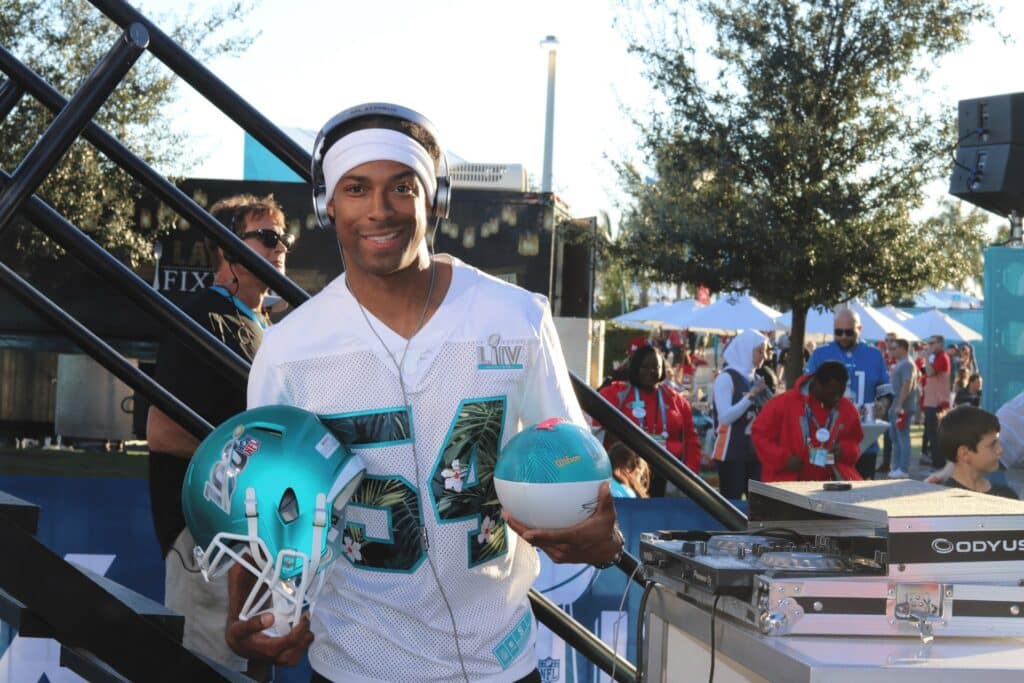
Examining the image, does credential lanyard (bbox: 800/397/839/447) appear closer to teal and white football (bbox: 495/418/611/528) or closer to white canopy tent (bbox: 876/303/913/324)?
teal and white football (bbox: 495/418/611/528)

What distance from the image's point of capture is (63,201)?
15.4m

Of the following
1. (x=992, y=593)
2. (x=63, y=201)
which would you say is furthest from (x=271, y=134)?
(x=63, y=201)

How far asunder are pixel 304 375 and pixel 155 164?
15.3 meters

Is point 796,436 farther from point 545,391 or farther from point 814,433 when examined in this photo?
point 545,391

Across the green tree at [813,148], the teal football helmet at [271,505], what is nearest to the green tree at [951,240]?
the green tree at [813,148]

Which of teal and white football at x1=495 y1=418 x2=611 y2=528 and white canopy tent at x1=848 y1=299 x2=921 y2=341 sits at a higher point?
white canopy tent at x1=848 y1=299 x2=921 y2=341

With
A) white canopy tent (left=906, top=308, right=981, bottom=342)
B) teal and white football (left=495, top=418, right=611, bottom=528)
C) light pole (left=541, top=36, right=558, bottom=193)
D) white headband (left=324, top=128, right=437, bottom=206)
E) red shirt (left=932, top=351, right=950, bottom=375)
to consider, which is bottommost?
teal and white football (left=495, top=418, right=611, bottom=528)

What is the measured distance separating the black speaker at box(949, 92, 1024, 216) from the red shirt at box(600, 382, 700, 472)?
2571 mm

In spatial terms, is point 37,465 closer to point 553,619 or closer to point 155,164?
point 155,164

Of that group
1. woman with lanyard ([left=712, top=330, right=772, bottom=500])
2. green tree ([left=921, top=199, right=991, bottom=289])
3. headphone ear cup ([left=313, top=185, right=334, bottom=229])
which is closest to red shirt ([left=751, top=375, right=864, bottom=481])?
woman with lanyard ([left=712, top=330, right=772, bottom=500])

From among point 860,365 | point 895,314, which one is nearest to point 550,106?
point 860,365

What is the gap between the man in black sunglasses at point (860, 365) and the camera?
1079cm

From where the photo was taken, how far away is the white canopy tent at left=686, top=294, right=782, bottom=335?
1988 cm

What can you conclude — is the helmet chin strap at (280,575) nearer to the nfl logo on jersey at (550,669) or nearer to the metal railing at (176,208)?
the metal railing at (176,208)
